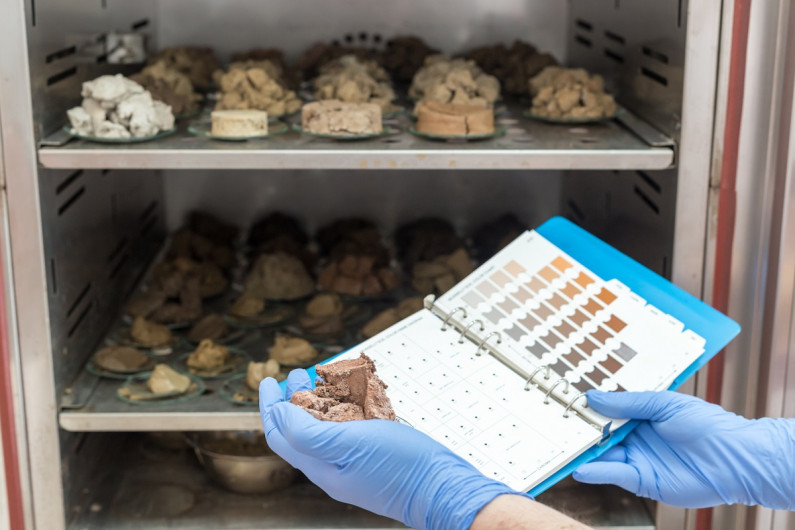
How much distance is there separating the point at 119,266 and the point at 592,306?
1.28 m

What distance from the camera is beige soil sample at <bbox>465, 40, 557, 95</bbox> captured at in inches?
88.7

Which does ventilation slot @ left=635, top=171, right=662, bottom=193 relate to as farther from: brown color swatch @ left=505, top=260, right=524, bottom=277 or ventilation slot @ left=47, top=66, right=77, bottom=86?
ventilation slot @ left=47, top=66, right=77, bottom=86

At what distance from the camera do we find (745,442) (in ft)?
4.35

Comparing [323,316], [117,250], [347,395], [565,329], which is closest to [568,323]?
[565,329]

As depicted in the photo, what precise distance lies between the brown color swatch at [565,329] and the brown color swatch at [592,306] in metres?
0.04

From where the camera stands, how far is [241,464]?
1930 mm

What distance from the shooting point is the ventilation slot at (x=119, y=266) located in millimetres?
2166

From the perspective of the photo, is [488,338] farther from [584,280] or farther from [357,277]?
[357,277]

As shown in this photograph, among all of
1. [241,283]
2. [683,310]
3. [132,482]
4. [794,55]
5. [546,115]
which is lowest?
[132,482]

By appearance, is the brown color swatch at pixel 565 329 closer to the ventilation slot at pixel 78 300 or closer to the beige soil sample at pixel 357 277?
the beige soil sample at pixel 357 277

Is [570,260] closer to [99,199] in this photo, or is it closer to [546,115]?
[546,115]

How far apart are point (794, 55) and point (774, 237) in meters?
0.31

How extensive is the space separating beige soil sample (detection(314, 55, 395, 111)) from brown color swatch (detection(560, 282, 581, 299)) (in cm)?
60

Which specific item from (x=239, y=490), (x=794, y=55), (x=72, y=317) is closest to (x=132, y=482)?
(x=239, y=490)
